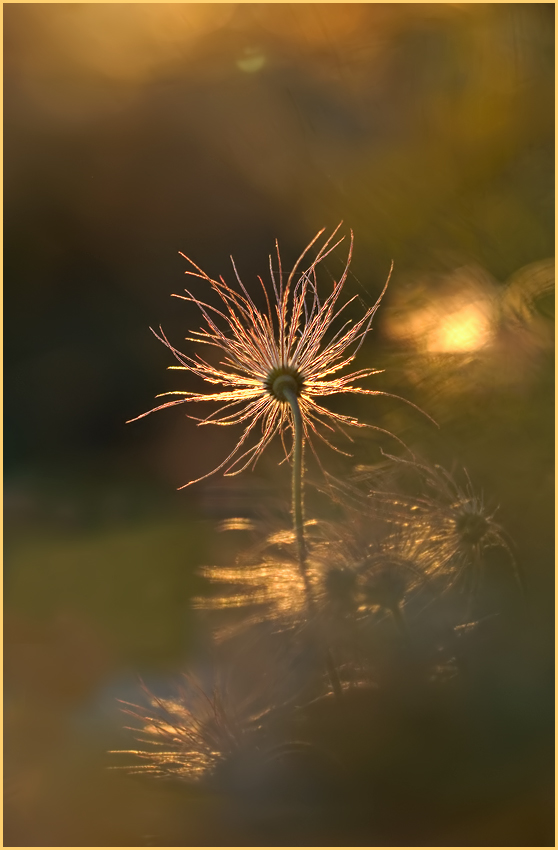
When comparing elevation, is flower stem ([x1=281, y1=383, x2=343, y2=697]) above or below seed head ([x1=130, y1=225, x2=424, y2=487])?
below

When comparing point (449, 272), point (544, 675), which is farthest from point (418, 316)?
point (544, 675)

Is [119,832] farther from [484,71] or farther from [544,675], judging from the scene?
[484,71]

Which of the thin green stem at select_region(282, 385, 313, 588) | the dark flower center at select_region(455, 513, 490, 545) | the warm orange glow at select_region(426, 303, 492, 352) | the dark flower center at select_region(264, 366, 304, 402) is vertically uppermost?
the warm orange glow at select_region(426, 303, 492, 352)

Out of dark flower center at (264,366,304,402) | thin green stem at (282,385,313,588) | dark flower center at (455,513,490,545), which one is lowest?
dark flower center at (455,513,490,545)

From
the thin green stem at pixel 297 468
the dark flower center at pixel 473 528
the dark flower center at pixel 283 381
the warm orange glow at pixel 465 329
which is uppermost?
the warm orange glow at pixel 465 329

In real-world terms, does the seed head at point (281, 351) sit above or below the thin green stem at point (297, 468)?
above

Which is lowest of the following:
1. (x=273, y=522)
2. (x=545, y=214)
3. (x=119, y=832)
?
(x=119, y=832)

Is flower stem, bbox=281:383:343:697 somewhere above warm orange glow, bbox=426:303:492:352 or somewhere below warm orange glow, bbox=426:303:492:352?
below
